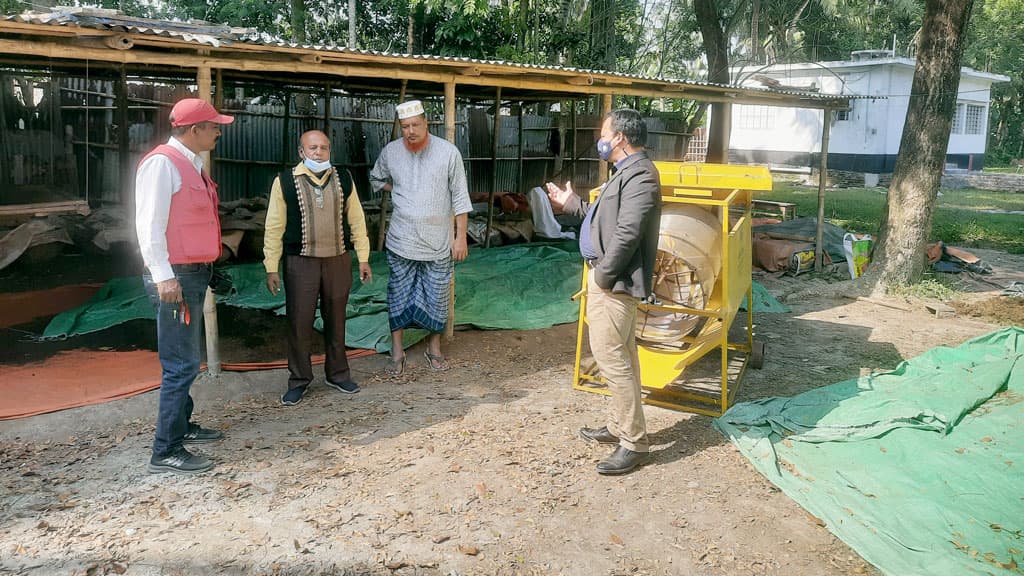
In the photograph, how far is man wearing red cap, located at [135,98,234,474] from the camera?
3.85 metres

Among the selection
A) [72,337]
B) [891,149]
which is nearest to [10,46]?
[72,337]

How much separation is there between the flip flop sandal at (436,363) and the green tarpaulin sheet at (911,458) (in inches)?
89.2

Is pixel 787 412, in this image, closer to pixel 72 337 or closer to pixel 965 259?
pixel 72 337

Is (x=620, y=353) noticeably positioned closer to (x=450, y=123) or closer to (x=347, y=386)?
(x=347, y=386)

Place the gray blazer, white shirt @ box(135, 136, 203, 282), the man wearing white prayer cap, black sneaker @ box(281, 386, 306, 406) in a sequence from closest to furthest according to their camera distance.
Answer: white shirt @ box(135, 136, 203, 282), the gray blazer, black sneaker @ box(281, 386, 306, 406), the man wearing white prayer cap

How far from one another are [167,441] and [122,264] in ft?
17.5

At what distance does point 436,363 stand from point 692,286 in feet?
7.05

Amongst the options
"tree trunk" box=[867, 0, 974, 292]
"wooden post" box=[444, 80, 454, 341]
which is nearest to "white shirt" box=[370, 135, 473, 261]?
"wooden post" box=[444, 80, 454, 341]

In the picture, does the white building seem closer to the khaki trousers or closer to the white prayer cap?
the white prayer cap

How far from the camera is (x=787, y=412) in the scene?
5.11 m

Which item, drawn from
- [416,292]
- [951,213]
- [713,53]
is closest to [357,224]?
[416,292]

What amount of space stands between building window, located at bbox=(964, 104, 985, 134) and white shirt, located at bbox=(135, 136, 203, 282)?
30.4 meters

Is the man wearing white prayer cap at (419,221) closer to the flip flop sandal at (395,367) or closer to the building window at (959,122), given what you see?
the flip flop sandal at (395,367)

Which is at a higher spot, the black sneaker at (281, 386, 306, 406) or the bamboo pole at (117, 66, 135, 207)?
the bamboo pole at (117, 66, 135, 207)
